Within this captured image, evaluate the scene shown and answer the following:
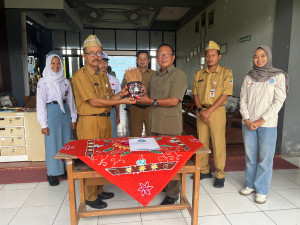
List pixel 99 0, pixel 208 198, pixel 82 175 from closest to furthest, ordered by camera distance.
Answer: pixel 82 175 < pixel 208 198 < pixel 99 0

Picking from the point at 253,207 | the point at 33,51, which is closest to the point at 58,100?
the point at 253,207

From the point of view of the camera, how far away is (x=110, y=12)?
8.94 metres

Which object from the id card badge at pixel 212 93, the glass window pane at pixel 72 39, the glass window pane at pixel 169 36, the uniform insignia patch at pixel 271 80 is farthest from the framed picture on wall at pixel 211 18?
the glass window pane at pixel 72 39

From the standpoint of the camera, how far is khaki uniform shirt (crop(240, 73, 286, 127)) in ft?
7.16

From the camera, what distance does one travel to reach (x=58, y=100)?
2617 mm

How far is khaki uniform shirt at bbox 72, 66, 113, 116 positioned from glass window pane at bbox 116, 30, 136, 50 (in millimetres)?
9087

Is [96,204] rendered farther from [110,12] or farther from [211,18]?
[110,12]

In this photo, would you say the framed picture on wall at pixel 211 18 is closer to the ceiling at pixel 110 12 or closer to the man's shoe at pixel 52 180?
the ceiling at pixel 110 12

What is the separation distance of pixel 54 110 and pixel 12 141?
1.21 meters

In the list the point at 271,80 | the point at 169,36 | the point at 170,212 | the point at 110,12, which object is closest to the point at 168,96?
the point at 271,80

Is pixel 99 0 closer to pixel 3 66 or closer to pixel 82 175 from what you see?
pixel 3 66

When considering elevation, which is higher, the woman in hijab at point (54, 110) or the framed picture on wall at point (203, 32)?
the framed picture on wall at point (203, 32)

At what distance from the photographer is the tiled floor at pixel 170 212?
204cm

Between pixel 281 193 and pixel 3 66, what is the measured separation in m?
5.67
